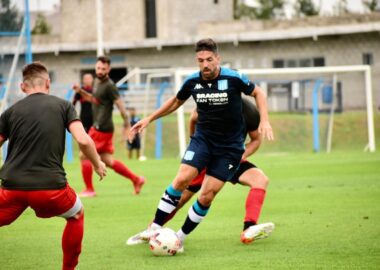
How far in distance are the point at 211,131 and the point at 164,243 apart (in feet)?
4.06

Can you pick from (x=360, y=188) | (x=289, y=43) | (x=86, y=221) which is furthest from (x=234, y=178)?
(x=289, y=43)

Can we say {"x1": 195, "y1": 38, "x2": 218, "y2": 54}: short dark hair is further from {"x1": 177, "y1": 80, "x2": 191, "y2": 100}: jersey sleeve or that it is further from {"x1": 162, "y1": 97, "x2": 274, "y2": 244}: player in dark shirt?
{"x1": 162, "y1": 97, "x2": 274, "y2": 244}: player in dark shirt

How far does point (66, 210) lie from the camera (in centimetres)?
709

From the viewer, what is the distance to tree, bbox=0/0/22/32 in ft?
73.0

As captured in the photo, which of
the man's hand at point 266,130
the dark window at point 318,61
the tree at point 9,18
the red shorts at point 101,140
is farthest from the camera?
the dark window at point 318,61

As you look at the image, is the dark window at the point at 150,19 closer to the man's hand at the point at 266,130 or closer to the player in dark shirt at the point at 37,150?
the man's hand at the point at 266,130

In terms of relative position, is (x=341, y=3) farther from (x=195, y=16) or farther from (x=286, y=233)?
(x=286, y=233)

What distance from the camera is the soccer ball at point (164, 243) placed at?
862 cm

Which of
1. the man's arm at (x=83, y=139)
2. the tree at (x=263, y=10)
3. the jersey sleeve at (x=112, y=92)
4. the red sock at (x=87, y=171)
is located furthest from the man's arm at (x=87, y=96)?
the tree at (x=263, y=10)

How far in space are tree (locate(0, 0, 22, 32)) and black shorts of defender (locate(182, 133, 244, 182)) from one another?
14.2 m

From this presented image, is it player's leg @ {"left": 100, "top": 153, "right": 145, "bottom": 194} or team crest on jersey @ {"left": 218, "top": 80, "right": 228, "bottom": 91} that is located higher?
team crest on jersey @ {"left": 218, "top": 80, "right": 228, "bottom": 91}

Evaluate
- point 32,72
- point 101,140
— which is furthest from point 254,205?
point 101,140

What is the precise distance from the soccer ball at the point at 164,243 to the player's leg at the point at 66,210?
1.45 meters

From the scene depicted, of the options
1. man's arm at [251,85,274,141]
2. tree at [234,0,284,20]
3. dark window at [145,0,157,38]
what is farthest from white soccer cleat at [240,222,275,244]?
tree at [234,0,284,20]
